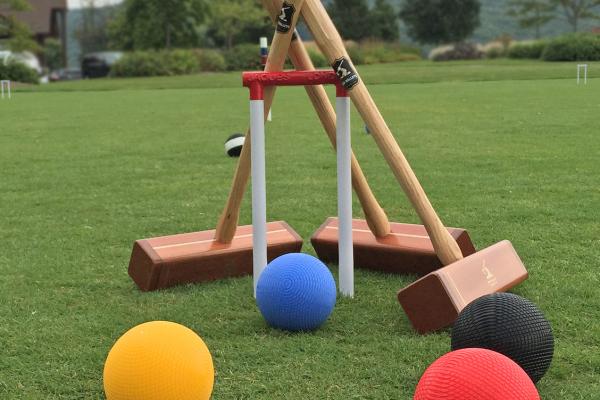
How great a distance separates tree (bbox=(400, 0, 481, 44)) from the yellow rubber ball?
73598 millimetres

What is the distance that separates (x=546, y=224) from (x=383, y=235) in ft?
5.62

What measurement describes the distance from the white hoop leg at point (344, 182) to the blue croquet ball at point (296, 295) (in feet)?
1.21

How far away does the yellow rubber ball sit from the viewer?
9.46 feet

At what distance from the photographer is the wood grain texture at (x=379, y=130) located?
407 cm

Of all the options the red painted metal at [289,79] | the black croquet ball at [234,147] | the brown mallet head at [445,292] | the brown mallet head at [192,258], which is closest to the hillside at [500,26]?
the black croquet ball at [234,147]

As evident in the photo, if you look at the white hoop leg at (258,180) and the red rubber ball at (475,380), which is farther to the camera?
the white hoop leg at (258,180)

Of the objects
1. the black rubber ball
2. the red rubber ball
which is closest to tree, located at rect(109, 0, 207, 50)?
the black rubber ball

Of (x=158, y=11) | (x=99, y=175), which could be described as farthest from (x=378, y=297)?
(x=158, y=11)

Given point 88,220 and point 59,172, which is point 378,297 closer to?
point 88,220

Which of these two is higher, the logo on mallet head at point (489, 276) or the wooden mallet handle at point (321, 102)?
the wooden mallet handle at point (321, 102)

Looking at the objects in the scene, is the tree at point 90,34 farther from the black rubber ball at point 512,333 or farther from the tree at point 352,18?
the black rubber ball at point 512,333

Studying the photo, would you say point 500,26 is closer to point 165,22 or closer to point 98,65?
point 165,22

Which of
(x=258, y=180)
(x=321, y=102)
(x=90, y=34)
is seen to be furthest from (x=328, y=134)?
(x=90, y=34)

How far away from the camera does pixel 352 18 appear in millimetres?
70062
